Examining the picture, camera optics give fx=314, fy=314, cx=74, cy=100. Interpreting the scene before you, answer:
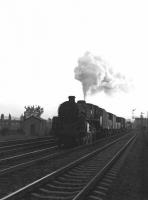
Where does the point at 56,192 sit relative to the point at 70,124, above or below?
below

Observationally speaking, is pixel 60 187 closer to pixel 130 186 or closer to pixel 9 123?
pixel 130 186

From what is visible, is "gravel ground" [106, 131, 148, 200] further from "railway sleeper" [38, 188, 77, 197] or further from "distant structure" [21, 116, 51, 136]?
"distant structure" [21, 116, 51, 136]

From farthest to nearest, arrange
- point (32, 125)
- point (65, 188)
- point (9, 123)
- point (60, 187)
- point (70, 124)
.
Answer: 1. point (9, 123)
2. point (32, 125)
3. point (70, 124)
4. point (60, 187)
5. point (65, 188)

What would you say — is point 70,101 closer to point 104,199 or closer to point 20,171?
point 20,171

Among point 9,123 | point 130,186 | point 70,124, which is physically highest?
point 9,123

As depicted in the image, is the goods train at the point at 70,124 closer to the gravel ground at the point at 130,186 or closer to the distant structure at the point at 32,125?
the gravel ground at the point at 130,186

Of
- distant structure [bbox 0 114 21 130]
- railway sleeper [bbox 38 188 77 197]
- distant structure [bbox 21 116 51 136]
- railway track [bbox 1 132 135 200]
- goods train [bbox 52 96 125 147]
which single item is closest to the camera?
railway track [bbox 1 132 135 200]

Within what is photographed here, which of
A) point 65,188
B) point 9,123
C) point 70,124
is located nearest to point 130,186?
point 65,188

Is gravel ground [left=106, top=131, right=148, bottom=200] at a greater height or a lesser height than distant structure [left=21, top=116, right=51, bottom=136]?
lesser

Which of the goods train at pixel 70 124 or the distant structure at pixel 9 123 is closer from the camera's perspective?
the goods train at pixel 70 124

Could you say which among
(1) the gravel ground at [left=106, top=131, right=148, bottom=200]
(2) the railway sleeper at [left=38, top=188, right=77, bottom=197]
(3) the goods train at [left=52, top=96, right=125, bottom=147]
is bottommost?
(1) the gravel ground at [left=106, top=131, right=148, bottom=200]

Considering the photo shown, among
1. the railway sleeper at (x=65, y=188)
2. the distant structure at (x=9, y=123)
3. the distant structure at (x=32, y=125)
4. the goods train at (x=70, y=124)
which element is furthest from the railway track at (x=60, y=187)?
the distant structure at (x=9, y=123)


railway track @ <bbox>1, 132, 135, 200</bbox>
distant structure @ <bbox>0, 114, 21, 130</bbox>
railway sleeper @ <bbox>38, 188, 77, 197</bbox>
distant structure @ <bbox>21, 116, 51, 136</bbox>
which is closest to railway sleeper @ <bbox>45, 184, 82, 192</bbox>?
railway track @ <bbox>1, 132, 135, 200</bbox>

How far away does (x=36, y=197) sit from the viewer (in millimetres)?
6973
